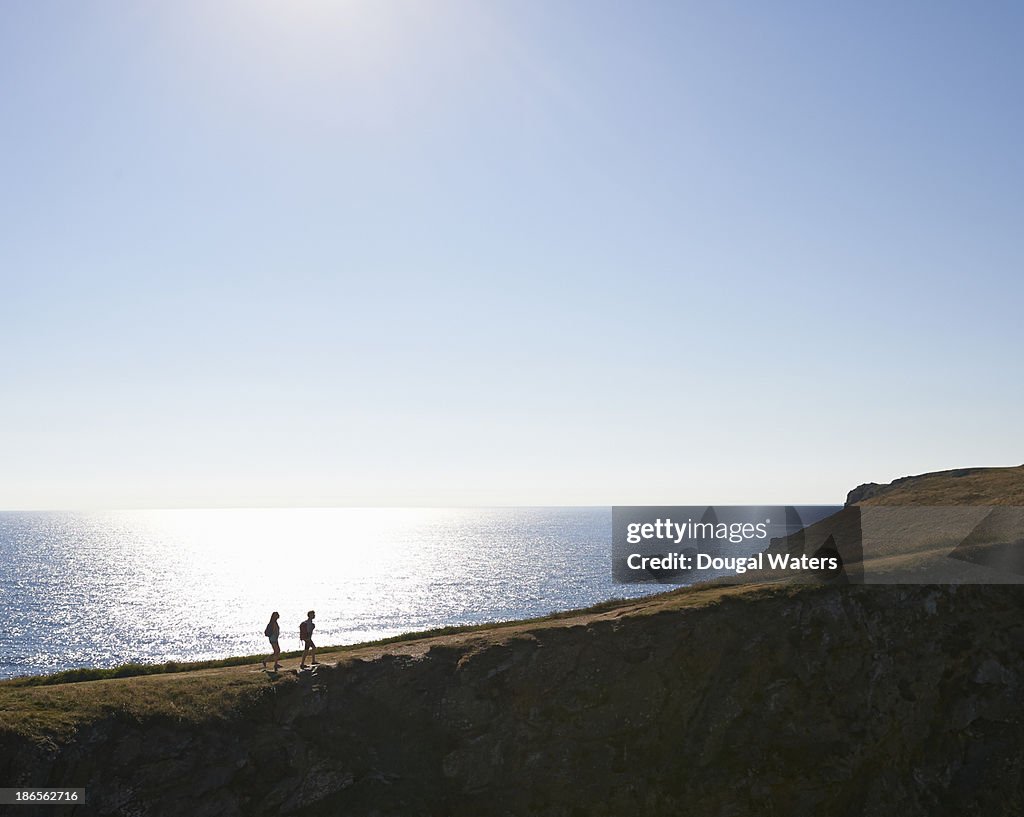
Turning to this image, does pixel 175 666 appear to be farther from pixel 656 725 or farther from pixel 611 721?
pixel 656 725

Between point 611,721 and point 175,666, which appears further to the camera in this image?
point 175,666

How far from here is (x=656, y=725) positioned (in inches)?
1222

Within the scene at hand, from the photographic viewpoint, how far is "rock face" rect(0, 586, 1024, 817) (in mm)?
26781

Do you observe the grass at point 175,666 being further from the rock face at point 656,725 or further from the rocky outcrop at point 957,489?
the rocky outcrop at point 957,489

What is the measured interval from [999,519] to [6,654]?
121m

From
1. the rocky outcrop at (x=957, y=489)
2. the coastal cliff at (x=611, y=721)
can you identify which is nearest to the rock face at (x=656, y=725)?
the coastal cliff at (x=611, y=721)

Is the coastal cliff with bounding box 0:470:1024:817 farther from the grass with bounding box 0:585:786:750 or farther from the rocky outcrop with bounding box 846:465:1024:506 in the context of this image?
the rocky outcrop with bounding box 846:465:1024:506

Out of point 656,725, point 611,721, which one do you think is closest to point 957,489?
point 656,725

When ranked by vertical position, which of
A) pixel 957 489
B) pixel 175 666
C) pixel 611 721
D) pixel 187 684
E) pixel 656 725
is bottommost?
pixel 656 725

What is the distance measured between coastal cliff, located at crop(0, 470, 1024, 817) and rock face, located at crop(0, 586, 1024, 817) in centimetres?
8

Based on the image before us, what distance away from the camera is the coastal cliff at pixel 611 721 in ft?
85.1

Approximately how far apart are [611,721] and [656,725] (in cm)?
209

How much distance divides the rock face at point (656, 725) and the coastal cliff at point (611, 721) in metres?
0.08

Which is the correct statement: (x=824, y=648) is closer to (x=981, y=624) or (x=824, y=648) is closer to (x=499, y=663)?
(x=981, y=624)
